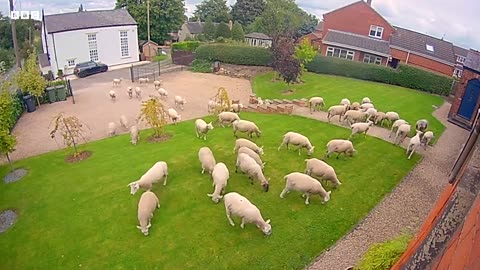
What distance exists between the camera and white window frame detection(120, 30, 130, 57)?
140 ft

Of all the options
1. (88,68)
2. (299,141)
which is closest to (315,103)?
(299,141)

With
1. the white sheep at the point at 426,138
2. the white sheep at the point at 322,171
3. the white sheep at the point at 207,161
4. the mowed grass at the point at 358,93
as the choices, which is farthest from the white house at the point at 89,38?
the white sheep at the point at 426,138

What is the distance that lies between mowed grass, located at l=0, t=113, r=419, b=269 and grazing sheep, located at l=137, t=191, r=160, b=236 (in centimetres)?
28

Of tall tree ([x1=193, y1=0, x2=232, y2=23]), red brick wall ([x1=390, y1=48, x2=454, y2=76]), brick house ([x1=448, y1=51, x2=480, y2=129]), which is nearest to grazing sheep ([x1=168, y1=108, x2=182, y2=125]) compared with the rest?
brick house ([x1=448, y1=51, x2=480, y2=129])

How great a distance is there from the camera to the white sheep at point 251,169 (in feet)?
42.0

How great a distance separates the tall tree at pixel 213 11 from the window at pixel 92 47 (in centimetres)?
3301

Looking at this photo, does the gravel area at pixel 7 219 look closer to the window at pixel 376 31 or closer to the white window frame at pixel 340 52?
the white window frame at pixel 340 52

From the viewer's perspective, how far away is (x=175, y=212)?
38.3 feet

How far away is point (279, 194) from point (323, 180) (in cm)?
203

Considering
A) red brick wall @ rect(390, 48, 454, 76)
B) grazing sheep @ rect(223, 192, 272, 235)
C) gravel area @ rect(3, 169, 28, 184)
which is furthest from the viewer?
red brick wall @ rect(390, 48, 454, 76)

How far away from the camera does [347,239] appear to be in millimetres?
10703

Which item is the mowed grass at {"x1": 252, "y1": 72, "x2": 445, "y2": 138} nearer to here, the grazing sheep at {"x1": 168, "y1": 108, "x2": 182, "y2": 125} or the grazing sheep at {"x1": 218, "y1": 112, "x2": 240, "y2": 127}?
the grazing sheep at {"x1": 218, "y1": 112, "x2": 240, "y2": 127}

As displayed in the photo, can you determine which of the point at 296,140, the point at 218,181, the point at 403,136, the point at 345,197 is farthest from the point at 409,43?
the point at 218,181

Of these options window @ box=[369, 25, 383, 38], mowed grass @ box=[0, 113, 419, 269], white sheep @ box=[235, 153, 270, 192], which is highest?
window @ box=[369, 25, 383, 38]
